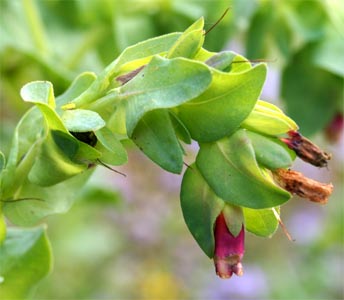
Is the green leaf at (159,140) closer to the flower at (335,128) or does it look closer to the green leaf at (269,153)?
the green leaf at (269,153)

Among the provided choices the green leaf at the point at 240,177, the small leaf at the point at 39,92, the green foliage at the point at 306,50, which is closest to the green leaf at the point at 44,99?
the small leaf at the point at 39,92

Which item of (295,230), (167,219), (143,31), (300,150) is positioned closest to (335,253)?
(295,230)

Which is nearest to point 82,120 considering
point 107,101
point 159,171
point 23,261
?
point 107,101

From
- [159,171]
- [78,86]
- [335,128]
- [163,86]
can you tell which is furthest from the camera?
[159,171]

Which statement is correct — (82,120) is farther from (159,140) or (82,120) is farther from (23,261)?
(23,261)

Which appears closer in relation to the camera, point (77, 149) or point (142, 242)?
point (77, 149)

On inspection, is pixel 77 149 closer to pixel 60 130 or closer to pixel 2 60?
pixel 60 130

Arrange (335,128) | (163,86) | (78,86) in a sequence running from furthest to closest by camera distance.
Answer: (335,128) → (78,86) → (163,86)
